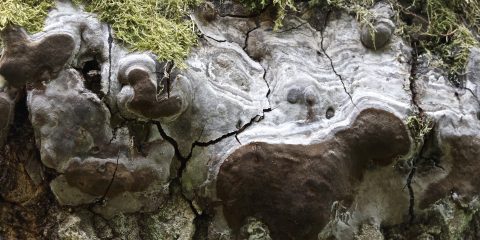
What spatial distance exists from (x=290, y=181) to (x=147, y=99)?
529 millimetres

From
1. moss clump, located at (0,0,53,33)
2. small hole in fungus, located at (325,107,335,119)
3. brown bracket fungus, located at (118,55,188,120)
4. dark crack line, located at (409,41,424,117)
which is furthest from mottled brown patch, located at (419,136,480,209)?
moss clump, located at (0,0,53,33)

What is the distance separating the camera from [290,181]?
5.64 feet

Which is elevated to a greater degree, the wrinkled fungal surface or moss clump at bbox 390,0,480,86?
moss clump at bbox 390,0,480,86

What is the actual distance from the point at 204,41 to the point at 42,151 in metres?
0.68

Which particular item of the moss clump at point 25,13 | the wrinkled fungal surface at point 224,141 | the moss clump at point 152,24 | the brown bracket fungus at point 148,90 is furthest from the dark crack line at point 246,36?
the moss clump at point 25,13

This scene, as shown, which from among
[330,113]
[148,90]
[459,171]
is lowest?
[459,171]

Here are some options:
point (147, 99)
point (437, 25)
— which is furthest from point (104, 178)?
point (437, 25)

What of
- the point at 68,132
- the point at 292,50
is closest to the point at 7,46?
the point at 68,132

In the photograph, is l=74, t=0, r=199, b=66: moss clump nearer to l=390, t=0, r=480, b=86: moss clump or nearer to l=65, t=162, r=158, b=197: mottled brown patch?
l=65, t=162, r=158, b=197: mottled brown patch

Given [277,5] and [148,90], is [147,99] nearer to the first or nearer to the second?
[148,90]

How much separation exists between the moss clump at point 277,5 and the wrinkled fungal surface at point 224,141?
8 centimetres

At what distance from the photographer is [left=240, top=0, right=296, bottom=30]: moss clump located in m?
2.03

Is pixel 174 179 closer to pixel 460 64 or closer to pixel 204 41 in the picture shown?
pixel 204 41

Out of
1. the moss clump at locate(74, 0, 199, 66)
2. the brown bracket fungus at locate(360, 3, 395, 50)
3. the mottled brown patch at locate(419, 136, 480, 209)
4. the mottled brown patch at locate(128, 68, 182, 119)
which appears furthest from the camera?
the brown bracket fungus at locate(360, 3, 395, 50)
